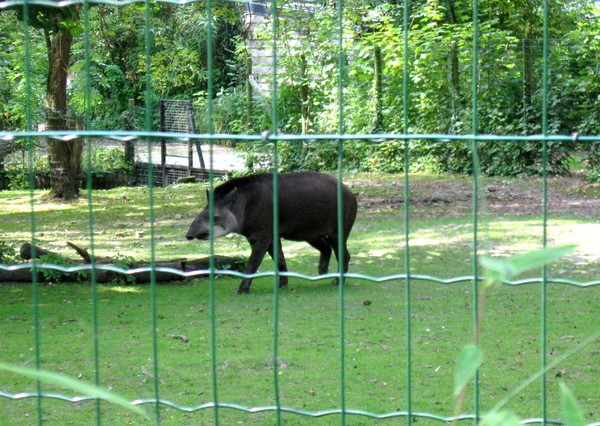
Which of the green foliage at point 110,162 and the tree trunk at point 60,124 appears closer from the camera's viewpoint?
the tree trunk at point 60,124

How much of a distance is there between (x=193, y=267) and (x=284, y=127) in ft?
25.6

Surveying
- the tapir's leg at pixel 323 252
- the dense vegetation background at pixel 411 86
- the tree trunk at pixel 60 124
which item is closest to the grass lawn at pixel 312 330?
the tapir's leg at pixel 323 252

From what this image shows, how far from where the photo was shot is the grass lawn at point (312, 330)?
14.4ft

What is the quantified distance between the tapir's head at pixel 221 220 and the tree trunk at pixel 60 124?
4.13 m

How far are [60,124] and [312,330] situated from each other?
22.1 feet

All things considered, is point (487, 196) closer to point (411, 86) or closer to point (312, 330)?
point (411, 86)

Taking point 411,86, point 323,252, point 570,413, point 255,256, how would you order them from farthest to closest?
point 411,86 < point 323,252 < point 255,256 < point 570,413

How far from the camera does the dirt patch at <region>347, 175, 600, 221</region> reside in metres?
10.9

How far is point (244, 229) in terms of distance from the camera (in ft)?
25.3

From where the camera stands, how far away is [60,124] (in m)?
11.7

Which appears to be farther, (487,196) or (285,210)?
(487,196)

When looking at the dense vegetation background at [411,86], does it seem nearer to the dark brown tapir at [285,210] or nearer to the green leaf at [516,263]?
the dark brown tapir at [285,210]

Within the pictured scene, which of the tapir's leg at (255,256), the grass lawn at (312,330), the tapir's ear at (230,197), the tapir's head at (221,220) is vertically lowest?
the grass lawn at (312,330)

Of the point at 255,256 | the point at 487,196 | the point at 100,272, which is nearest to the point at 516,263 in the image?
the point at 255,256
